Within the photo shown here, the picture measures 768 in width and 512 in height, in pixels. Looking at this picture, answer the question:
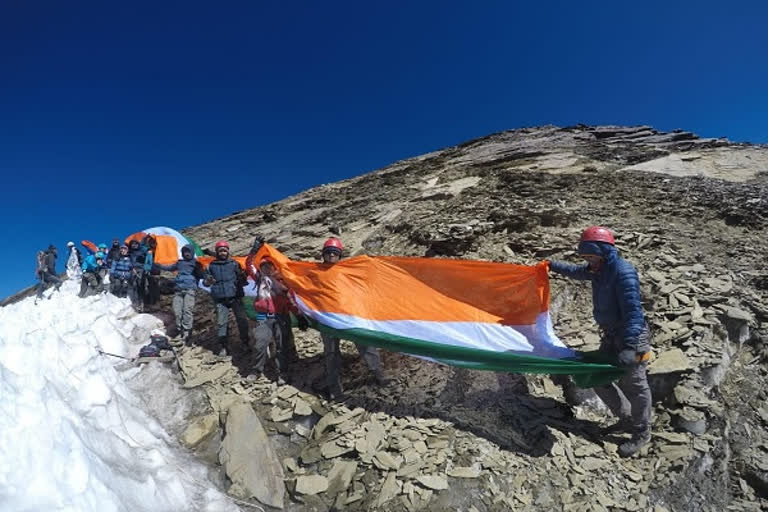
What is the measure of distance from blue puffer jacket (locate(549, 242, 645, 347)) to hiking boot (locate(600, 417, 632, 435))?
1.14 metres

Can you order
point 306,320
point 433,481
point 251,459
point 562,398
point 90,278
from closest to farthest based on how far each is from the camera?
point 433,481 → point 251,459 → point 562,398 → point 306,320 → point 90,278

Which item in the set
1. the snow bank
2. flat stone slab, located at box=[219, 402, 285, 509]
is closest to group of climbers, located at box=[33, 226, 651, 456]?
flat stone slab, located at box=[219, 402, 285, 509]

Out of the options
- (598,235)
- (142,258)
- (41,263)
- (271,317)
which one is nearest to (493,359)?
(598,235)

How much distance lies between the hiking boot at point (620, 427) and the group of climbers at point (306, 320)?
0.04 feet

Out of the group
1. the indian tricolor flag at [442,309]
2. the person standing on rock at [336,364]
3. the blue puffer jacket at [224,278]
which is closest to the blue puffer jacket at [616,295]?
the indian tricolor flag at [442,309]

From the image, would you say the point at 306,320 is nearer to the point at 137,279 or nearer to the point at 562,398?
the point at 562,398

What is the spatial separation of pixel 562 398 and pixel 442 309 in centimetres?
214

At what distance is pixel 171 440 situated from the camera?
5.34 meters

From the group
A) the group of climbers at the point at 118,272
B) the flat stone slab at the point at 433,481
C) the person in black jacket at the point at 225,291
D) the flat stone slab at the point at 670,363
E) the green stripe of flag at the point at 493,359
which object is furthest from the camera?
the group of climbers at the point at 118,272

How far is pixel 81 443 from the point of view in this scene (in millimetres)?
3664

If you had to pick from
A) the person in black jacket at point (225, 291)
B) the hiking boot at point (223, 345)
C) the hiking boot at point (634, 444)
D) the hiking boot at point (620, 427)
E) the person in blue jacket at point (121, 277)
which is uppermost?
the person in blue jacket at point (121, 277)

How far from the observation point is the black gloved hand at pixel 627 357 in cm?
457

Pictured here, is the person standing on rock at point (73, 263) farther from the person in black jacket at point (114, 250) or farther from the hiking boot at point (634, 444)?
the hiking boot at point (634, 444)

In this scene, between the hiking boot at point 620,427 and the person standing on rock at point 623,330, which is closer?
the person standing on rock at point 623,330
